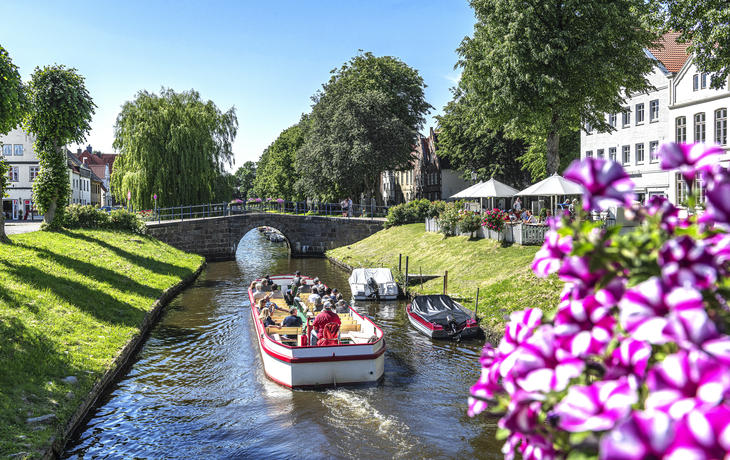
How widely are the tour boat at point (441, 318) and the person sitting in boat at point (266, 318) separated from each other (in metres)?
5.29

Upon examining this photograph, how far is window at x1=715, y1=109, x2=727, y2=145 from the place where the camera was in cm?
3017

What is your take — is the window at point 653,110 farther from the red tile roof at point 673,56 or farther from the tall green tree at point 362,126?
the tall green tree at point 362,126

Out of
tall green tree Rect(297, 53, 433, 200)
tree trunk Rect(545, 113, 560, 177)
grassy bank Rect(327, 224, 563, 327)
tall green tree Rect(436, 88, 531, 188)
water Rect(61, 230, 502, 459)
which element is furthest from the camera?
tall green tree Rect(436, 88, 531, 188)

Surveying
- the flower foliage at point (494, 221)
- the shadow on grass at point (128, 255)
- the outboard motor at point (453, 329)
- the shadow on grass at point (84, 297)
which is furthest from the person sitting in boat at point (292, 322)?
the shadow on grass at point (128, 255)

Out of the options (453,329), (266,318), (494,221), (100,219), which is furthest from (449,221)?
(100,219)

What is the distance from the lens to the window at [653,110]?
37.4 meters

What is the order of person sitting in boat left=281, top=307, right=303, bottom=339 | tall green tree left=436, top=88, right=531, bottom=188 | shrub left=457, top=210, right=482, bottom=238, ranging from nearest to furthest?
person sitting in boat left=281, top=307, right=303, bottom=339 → shrub left=457, top=210, right=482, bottom=238 → tall green tree left=436, top=88, right=531, bottom=188

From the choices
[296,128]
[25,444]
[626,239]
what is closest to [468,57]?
[25,444]

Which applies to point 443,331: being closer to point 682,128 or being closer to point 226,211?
point 682,128

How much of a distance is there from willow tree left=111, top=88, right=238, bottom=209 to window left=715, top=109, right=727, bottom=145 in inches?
1341

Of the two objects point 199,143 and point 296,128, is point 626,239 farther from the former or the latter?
point 296,128

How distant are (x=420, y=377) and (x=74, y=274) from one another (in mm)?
13724

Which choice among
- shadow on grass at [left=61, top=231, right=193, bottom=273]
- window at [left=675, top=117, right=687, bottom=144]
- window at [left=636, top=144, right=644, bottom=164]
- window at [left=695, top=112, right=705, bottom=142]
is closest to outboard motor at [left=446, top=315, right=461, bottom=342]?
shadow on grass at [left=61, top=231, right=193, bottom=273]

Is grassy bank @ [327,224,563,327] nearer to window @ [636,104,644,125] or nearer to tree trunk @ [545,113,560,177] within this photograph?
tree trunk @ [545,113,560,177]
